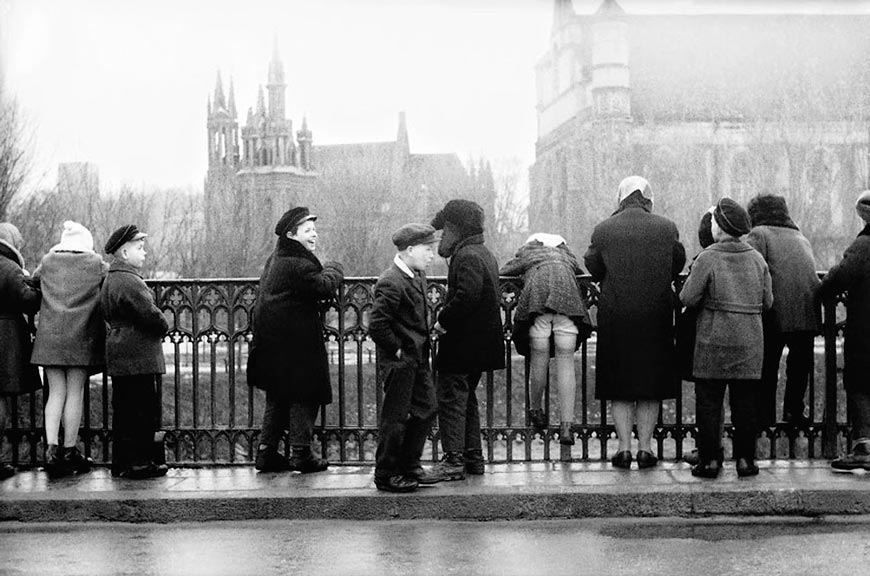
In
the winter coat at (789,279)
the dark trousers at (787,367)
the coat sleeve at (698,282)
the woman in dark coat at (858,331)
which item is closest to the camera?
the coat sleeve at (698,282)

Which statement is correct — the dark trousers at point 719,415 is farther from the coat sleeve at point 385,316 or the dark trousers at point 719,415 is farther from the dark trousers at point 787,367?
the coat sleeve at point 385,316

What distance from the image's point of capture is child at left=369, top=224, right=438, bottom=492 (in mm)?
8594

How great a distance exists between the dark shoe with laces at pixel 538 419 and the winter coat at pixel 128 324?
279cm

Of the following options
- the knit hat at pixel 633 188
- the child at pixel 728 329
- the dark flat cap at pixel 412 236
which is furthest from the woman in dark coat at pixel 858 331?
the dark flat cap at pixel 412 236

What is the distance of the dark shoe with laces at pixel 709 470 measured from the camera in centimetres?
883

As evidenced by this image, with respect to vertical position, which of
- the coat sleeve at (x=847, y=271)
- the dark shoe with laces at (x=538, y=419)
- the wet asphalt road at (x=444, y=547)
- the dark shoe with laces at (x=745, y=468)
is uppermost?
the coat sleeve at (x=847, y=271)

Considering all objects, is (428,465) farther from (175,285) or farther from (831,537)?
(831,537)

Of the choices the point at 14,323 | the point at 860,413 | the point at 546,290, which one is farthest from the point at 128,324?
the point at 860,413

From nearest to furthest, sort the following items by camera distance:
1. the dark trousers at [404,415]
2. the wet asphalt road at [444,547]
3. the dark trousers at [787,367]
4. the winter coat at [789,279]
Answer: the wet asphalt road at [444,547], the dark trousers at [404,415], the winter coat at [789,279], the dark trousers at [787,367]

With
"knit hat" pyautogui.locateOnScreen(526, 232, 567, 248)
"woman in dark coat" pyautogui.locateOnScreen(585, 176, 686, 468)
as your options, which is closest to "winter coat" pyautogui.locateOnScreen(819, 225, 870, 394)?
"woman in dark coat" pyautogui.locateOnScreen(585, 176, 686, 468)

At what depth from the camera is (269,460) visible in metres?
9.48

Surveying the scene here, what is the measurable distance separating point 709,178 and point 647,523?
173 feet

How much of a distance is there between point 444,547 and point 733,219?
3.08m

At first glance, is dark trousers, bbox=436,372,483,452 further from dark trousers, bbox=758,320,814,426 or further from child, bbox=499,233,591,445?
dark trousers, bbox=758,320,814,426
